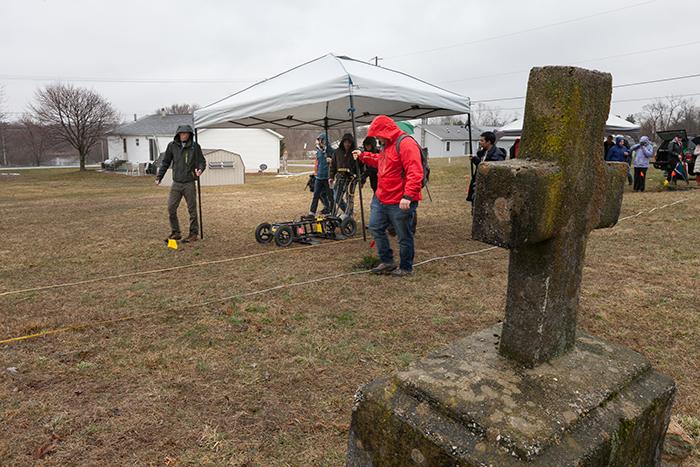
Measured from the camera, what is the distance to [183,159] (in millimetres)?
7469

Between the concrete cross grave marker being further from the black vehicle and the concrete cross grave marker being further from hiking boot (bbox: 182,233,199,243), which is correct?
the black vehicle

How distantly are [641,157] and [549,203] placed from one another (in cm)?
1394

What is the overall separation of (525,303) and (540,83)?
73 cm

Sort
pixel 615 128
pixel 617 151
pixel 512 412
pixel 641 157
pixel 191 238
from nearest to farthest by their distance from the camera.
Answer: pixel 512 412
pixel 191 238
pixel 617 151
pixel 641 157
pixel 615 128

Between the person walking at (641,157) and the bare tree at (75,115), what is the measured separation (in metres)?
36.1

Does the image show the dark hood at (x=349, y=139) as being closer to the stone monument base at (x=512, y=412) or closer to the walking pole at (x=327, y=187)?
the walking pole at (x=327, y=187)

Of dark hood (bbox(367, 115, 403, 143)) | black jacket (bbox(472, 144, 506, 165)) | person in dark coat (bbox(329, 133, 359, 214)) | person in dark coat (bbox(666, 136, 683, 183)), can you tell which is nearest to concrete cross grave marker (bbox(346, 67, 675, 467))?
dark hood (bbox(367, 115, 403, 143))

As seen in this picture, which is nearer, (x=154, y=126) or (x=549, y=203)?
(x=549, y=203)

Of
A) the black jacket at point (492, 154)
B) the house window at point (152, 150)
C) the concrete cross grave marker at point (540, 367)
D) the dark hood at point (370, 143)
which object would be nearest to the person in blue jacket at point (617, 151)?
the black jacket at point (492, 154)

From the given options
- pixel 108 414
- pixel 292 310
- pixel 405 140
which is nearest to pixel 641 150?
pixel 405 140

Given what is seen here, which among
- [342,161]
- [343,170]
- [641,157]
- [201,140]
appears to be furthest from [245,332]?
[201,140]

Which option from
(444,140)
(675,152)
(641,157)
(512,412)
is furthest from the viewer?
(444,140)

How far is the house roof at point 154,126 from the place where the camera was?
3650cm

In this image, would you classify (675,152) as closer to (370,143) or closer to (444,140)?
(370,143)
